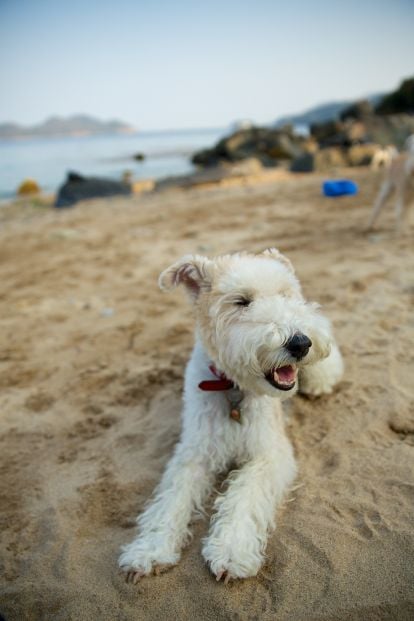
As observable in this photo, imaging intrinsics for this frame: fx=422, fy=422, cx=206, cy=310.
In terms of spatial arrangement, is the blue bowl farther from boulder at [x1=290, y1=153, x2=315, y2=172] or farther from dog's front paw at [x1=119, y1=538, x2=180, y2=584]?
dog's front paw at [x1=119, y1=538, x2=180, y2=584]

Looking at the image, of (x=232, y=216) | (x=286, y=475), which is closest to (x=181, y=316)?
(x=286, y=475)

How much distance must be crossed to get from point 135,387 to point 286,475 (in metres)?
1.67

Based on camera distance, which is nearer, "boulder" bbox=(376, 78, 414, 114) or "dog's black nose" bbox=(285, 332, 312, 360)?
"dog's black nose" bbox=(285, 332, 312, 360)

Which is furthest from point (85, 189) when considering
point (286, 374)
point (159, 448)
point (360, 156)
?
point (286, 374)

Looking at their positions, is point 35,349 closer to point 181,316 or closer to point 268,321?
point 181,316

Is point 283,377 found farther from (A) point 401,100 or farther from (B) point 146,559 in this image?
(A) point 401,100

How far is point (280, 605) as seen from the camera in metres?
1.89

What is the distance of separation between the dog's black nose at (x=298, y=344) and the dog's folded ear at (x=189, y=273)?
0.66 metres

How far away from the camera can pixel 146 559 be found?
2.14 meters

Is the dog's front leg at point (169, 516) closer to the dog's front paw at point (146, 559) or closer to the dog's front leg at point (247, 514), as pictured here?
the dog's front paw at point (146, 559)

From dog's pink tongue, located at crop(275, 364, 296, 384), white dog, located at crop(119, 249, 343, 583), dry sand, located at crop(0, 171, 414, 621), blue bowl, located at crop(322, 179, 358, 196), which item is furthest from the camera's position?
blue bowl, located at crop(322, 179, 358, 196)

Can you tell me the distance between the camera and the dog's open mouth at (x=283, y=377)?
2.21 m

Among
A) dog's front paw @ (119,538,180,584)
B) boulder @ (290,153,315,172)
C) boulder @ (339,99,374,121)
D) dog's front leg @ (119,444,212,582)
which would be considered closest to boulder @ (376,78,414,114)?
boulder @ (339,99,374,121)

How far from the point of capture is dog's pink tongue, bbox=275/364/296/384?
7.30 feet
